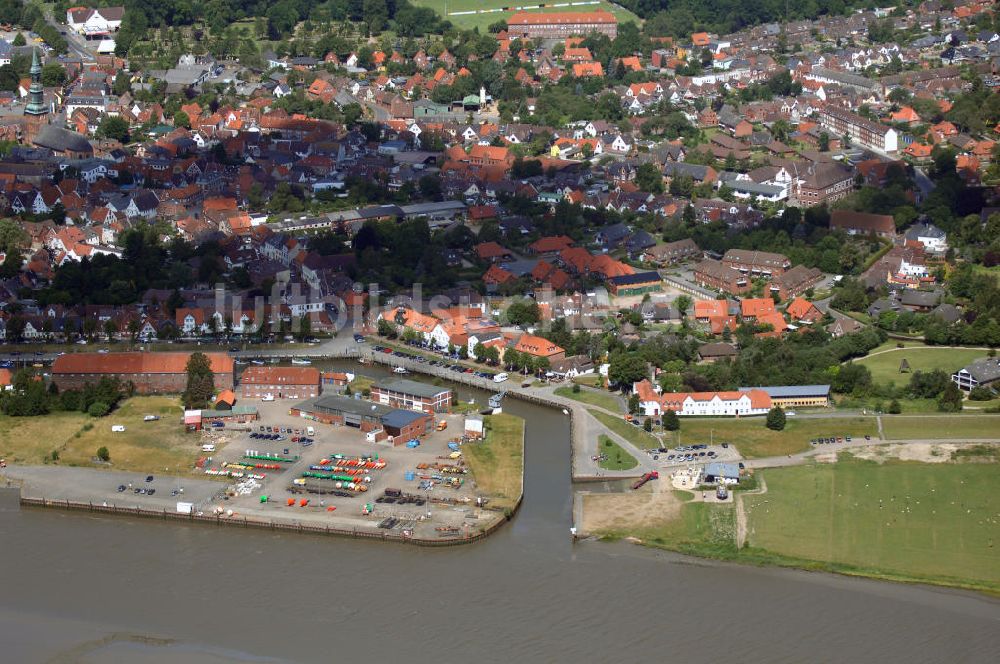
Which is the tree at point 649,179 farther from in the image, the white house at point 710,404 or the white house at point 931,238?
the white house at point 710,404

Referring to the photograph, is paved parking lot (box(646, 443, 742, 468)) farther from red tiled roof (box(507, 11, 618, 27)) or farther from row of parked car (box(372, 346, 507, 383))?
red tiled roof (box(507, 11, 618, 27))

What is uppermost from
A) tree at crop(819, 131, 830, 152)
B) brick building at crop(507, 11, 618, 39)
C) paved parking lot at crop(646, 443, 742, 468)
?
brick building at crop(507, 11, 618, 39)

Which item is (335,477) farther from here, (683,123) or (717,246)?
(683,123)

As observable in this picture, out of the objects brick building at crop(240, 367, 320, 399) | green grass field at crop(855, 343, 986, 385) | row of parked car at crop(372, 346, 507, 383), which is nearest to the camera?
brick building at crop(240, 367, 320, 399)

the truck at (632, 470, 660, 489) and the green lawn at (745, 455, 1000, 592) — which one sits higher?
the truck at (632, 470, 660, 489)

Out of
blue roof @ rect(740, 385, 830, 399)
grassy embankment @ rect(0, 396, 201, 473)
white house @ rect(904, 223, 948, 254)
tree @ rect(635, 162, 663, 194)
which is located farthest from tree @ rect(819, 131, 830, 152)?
grassy embankment @ rect(0, 396, 201, 473)
